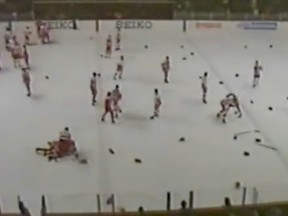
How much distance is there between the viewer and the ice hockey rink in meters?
6.82

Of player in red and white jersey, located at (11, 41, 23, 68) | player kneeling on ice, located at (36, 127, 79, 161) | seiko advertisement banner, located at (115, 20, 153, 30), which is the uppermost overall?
seiko advertisement banner, located at (115, 20, 153, 30)

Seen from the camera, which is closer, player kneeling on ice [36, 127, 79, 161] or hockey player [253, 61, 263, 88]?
player kneeling on ice [36, 127, 79, 161]

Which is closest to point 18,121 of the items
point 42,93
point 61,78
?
point 42,93

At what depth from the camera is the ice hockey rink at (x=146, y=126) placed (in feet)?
22.4

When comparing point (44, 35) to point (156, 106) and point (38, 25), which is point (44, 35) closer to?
point (38, 25)

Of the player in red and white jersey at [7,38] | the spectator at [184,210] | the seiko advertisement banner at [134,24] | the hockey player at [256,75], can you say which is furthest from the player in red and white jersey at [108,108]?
the seiko advertisement banner at [134,24]

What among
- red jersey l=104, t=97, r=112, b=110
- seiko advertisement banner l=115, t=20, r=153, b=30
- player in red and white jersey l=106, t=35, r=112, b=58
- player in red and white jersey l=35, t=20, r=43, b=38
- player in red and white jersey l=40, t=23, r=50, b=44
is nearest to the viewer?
red jersey l=104, t=97, r=112, b=110

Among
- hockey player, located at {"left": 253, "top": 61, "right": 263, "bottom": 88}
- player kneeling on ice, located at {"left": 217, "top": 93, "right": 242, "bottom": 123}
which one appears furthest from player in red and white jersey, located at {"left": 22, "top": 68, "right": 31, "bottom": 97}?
hockey player, located at {"left": 253, "top": 61, "right": 263, "bottom": 88}

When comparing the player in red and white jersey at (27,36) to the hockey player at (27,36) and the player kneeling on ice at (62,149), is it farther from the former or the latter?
the player kneeling on ice at (62,149)

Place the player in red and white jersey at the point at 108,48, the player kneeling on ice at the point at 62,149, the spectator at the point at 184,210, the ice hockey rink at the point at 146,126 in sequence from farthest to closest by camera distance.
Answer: the player in red and white jersey at the point at 108,48 → the player kneeling on ice at the point at 62,149 → the ice hockey rink at the point at 146,126 → the spectator at the point at 184,210

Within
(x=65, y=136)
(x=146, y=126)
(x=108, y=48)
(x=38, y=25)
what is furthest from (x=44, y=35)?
(x=65, y=136)

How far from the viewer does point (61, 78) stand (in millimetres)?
10477

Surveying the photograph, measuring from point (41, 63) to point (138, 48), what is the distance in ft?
6.85

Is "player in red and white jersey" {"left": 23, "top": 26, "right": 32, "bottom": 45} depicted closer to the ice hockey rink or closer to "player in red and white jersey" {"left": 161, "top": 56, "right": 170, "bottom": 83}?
the ice hockey rink
